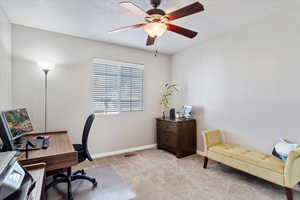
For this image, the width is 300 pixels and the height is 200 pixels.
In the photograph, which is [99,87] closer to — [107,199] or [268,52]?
[107,199]

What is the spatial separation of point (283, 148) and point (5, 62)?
4.33 metres

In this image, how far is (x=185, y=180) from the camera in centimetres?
254

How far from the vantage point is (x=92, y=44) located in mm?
3406

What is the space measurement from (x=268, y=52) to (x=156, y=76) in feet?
8.16

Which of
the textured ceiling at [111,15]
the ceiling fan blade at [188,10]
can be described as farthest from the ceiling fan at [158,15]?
the textured ceiling at [111,15]

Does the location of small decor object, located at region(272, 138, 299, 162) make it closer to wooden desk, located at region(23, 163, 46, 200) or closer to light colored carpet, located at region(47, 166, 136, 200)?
light colored carpet, located at region(47, 166, 136, 200)

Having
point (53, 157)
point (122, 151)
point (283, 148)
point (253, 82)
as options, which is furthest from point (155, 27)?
point (122, 151)

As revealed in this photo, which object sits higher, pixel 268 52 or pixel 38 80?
pixel 268 52

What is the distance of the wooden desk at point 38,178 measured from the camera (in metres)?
1.06

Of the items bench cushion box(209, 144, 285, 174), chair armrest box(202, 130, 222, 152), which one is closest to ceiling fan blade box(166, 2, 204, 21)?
chair armrest box(202, 130, 222, 152)

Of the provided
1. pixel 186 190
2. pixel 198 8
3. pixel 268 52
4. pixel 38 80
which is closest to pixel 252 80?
pixel 268 52

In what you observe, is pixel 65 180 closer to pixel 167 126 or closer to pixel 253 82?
pixel 167 126

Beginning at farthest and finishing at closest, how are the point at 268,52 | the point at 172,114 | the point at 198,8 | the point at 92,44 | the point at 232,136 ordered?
the point at 172,114 < the point at 92,44 < the point at 232,136 < the point at 268,52 < the point at 198,8

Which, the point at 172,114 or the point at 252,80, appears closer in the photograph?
the point at 252,80
